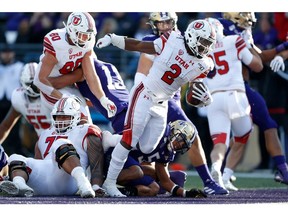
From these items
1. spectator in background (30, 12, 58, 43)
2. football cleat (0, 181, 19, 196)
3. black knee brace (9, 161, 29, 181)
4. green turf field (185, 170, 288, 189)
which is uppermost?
spectator in background (30, 12, 58, 43)

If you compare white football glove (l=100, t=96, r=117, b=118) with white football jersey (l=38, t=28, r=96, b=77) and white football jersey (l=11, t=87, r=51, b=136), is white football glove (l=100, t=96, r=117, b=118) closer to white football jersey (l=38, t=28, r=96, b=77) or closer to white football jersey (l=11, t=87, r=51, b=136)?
white football jersey (l=38, t=28, r=96, b=77)

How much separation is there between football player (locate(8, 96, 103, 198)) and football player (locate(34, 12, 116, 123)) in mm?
709

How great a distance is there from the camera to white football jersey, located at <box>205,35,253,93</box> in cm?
1061

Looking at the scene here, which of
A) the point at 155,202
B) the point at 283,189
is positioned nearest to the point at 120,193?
the point at 155,202

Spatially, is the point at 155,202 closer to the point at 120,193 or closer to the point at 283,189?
the point at 120,193

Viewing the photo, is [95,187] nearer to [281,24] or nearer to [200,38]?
[200,38]

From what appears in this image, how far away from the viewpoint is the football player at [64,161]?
853 cm

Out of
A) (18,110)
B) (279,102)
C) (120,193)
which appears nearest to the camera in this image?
(120,193)

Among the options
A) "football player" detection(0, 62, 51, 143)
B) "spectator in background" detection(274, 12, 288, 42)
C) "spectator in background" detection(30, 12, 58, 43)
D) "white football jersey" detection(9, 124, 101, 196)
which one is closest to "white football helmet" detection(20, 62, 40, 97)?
"football player" detection(0, 62, 51, 143)

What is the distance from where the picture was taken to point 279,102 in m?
13.7

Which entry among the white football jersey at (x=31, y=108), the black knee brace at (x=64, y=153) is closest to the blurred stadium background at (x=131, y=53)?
the white football jersey at (x=31, y=108)

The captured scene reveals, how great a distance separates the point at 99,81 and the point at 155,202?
2071 millimetres

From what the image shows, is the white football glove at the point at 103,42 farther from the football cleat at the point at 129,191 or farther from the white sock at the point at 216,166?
the white sock at the point at 216,166

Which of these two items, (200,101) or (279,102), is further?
(279,102)
